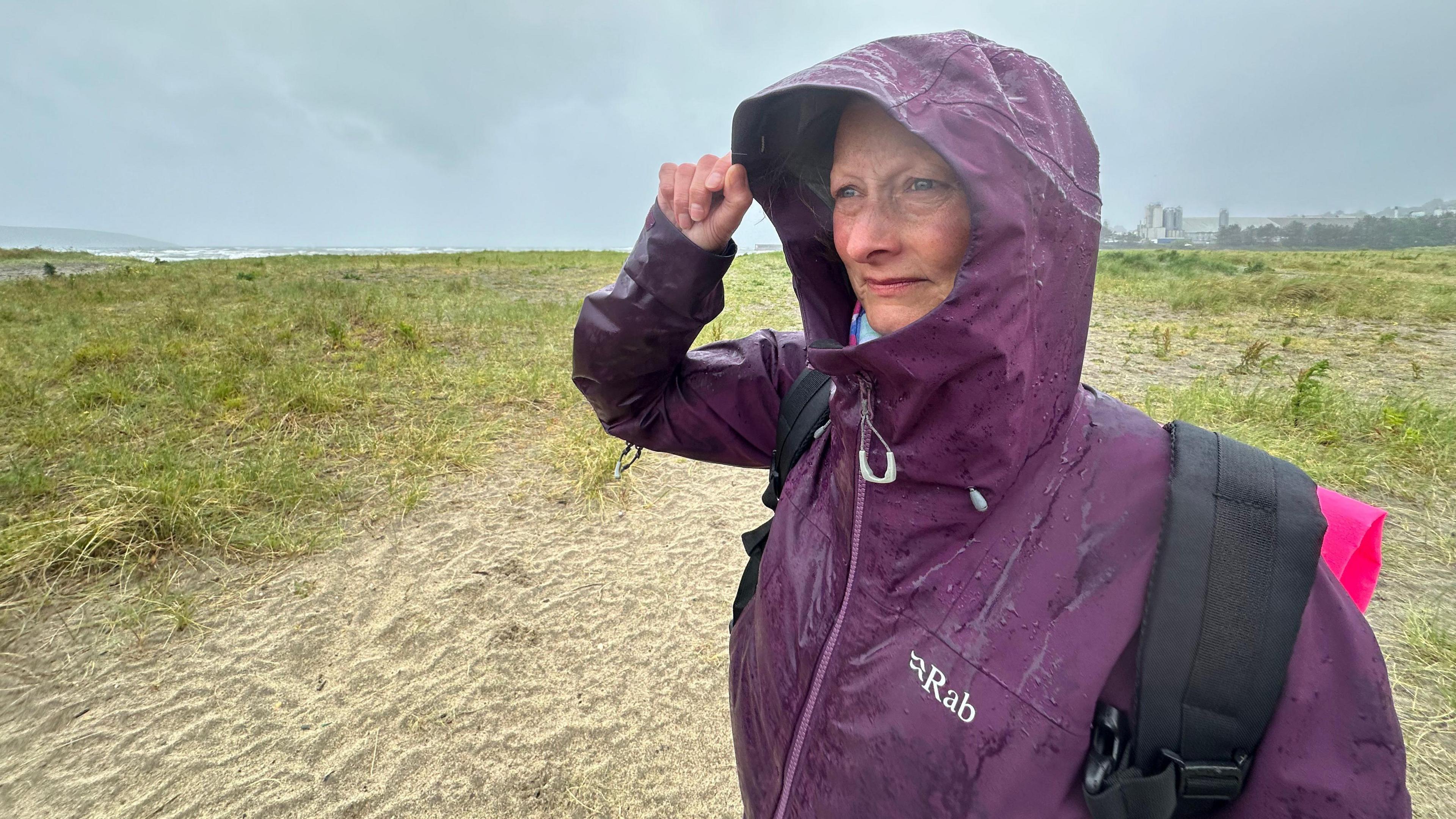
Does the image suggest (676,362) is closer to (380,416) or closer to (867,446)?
(867,446)

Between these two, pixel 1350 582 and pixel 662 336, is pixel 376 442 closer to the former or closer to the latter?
pixel 662 336

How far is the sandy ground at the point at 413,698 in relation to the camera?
2.61 metres

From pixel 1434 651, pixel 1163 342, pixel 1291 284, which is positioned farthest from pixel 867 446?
pixel 1291 284

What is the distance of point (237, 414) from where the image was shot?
5957 millimetres

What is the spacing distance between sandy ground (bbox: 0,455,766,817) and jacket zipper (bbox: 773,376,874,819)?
172cm

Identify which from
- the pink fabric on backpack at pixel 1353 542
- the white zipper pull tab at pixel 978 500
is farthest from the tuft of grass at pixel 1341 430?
the white zipper pull tab at pixel 978 500

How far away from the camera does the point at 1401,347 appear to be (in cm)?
971

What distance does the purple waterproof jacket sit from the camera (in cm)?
79

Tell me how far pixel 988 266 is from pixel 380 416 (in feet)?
21.7

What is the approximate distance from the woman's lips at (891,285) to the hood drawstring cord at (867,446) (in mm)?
154

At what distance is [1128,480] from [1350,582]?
1.65ft

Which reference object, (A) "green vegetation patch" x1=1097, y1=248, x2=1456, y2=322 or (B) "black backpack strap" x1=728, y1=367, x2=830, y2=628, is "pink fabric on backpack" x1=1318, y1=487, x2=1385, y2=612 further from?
(A) "green vegetation patch" x1=1097, y1=248, x2=1456, y2=322

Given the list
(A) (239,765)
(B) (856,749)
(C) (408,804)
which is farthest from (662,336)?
(A) (239,765)

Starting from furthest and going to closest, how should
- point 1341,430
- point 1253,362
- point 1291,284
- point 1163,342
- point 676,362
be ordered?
1. point 1291,284
2. point 1163,342
3. point 1253,362
4. point 1341,430
5. point 676,362
